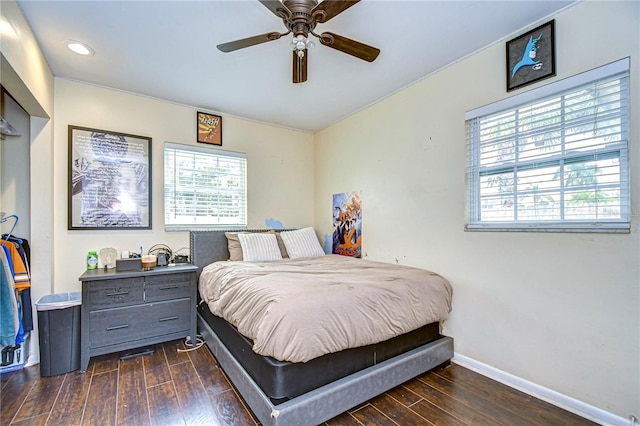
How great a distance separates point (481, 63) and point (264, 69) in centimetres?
187

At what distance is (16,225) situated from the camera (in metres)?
2.49

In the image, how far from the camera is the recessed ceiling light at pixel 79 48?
2.24 m

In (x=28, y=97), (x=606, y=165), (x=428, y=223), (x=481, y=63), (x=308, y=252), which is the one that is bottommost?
(x=308, y=252)

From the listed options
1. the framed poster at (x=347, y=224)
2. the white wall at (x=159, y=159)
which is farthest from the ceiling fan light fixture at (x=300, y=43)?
the white wall at (x=159, y=159)

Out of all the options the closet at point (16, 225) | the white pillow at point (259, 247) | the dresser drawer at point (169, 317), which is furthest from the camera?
the white pillow at point (259, 247)

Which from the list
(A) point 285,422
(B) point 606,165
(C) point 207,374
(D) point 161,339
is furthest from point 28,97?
(B) point 606,165

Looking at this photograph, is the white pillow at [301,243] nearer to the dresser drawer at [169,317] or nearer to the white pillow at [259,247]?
the white pillow at [259,247]

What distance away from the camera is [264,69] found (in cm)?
264

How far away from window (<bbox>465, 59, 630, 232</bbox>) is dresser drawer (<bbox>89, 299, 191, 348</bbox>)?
2770 mm

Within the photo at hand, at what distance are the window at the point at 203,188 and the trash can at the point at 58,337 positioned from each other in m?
1.20

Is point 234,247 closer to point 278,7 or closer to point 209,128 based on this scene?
point 209,128

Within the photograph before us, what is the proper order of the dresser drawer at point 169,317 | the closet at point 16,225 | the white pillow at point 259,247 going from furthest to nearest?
the white pillow at point 259,247 < the dresser drawer at point 169,317 < the closet at point 16,225

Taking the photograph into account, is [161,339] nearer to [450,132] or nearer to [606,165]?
[450,132]

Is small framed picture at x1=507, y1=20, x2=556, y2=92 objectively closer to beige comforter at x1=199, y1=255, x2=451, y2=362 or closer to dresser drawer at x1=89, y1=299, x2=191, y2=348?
beige comforter at x1=199, y1=255, x2=451, y2=362
